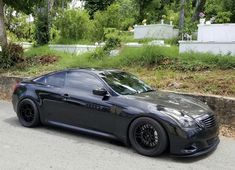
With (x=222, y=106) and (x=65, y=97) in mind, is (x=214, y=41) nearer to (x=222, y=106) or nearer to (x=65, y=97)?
(x=222, y=106)

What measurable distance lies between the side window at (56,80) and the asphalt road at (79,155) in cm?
101

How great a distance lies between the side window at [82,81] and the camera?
25.4 ft

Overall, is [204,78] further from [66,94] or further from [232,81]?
[66,94]

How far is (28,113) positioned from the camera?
8672 millimetres

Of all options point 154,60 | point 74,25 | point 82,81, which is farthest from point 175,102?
point 74,25

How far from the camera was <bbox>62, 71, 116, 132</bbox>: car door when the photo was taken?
24.0 feet

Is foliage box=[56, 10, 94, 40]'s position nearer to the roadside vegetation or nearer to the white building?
the roadside vegetation

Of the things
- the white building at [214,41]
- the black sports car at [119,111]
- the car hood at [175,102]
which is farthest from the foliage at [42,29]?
the car hood at [175,102]

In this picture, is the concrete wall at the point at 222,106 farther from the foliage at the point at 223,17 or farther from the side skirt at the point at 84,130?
the foliage at the point at 223,17

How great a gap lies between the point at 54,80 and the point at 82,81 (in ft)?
2.61

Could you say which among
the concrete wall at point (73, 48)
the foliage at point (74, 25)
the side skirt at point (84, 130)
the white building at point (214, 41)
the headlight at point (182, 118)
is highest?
the foliage at point (74, 25)

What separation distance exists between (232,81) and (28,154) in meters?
5.77

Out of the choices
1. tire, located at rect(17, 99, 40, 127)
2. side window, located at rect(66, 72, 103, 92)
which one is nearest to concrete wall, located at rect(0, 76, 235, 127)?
side window, located at rect(66, 72, 103, 92)

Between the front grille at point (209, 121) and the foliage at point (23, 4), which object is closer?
the front grille at point (209, 121)
